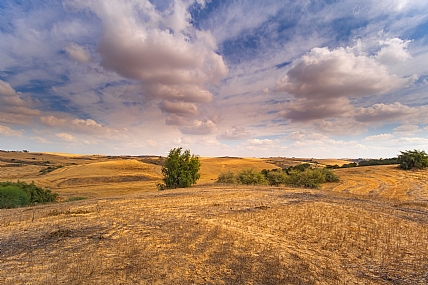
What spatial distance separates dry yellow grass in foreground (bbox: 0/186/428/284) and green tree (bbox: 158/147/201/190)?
23.9 meters

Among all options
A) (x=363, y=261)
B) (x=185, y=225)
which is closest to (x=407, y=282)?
(x=363, y=261)

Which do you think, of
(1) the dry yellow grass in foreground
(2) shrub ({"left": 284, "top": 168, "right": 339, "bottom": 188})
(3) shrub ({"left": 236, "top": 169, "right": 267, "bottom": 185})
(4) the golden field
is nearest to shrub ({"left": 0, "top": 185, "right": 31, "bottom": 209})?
(1) the dry yellow grass in foreground

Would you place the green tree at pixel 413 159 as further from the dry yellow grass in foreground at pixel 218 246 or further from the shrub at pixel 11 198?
the shrub at pixel 11 198

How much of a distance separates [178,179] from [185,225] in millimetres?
27703

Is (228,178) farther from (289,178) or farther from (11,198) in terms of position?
(11,198)

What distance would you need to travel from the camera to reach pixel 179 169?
128 ft

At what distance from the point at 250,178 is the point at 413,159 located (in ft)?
86.3

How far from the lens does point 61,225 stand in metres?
11.7

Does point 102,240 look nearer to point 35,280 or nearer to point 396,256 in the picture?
point 35,280

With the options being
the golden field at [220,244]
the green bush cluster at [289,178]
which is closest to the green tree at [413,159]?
the green bush cluster at [289,178]

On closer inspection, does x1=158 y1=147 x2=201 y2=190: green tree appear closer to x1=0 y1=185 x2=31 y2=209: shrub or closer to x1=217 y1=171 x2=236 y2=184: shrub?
x1=217 y1=171 x2=236 y2=184: shrub

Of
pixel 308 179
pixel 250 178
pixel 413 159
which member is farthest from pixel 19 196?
pixel 413 159

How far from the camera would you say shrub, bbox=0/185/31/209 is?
23.4 m

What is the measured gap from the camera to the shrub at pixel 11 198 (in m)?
23.4
